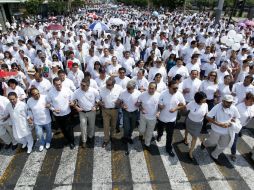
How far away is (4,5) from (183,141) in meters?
31.7

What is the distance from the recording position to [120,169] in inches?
235

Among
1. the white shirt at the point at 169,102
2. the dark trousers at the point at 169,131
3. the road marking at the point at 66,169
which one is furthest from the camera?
the dark trousers at the point at 169,131

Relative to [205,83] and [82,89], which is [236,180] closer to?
[205,83]

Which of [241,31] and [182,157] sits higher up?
[241,31]

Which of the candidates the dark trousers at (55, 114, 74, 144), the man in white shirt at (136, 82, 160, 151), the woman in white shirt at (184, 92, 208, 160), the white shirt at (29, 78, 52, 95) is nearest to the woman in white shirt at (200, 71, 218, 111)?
the woman in white shirt at (184, 92, 208, 160)

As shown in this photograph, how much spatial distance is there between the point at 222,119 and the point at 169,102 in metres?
1.28

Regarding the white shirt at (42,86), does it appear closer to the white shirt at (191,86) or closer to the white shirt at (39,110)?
the white shirt at (39,110)

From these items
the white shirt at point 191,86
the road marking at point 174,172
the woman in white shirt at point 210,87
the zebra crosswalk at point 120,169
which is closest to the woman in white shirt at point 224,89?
the woman in white shirt at point 210,87

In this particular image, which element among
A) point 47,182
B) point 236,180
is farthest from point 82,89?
point 236,180

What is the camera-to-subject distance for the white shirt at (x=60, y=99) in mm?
6023

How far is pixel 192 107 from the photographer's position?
19.1ft

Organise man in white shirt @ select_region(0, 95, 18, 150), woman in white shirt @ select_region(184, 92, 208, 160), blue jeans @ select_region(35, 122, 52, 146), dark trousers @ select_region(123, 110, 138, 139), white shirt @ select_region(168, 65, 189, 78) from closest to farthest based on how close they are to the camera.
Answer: woman in white shirt @ select_region(184, 92, 208, 160), man in white shirt @ select_region(0, 95, 18, 150), blue jeans @ select_region(35, 122, 52, 146), dark trousers @ select_region(123, 110, 138, 139), white shirt @ select_region(168, 65, 189, 78)

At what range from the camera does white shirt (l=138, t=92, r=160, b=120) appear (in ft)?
19.5

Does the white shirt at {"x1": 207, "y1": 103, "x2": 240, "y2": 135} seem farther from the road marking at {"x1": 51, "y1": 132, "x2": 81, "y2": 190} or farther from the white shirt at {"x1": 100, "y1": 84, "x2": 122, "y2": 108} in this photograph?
the road marking at {"x1": 51, "y1": 132, "x2": 81, "y2": 190}
